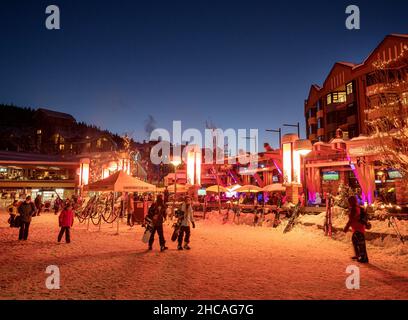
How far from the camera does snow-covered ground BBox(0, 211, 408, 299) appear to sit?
5.50 meters

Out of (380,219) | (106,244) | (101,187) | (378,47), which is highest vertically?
(378,47)

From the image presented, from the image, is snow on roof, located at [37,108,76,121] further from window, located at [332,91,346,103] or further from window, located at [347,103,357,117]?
window, located at [347,103,357,117]

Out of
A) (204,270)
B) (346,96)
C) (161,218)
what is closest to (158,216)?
(161,218)

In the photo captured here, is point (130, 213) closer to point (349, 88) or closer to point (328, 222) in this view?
point (328, 222)

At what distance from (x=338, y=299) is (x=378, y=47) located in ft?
101

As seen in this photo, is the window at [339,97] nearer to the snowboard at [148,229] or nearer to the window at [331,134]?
the window at [331,134]

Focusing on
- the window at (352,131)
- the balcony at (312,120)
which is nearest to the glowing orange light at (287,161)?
the window at (352,131)

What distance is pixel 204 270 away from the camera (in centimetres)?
719

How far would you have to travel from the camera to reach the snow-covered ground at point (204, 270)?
5.50 m

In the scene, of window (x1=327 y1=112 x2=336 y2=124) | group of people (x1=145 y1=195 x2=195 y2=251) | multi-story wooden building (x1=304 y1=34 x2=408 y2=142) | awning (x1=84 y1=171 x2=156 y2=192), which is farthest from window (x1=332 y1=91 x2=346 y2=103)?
group of people (x1=145 y1=195 x2=195 y2=251)

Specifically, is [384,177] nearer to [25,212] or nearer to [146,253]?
[146,253]

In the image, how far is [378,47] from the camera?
28.7 metres
